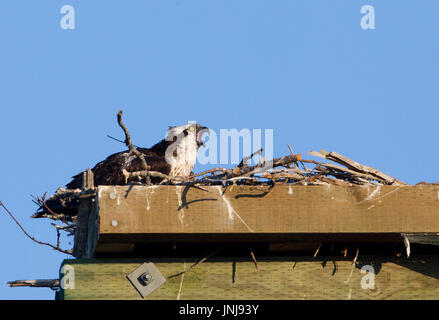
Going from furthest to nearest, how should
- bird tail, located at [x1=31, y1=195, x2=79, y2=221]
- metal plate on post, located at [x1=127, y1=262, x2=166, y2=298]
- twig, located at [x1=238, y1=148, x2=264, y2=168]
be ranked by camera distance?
bird tail, located at [x1=31, y1=195, x2=79, y2=221]
twig, located at [x1=238, y1=148, x2=264, y2=168]
metal plate on post, located at [x1=127, y1=262, x2=166, y2=298]

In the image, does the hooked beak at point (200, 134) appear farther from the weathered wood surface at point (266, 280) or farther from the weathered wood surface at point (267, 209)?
the weathered wood surface at point (267, 209)

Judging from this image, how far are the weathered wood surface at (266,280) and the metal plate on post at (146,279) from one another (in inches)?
1.1

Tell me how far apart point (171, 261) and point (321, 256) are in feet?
2.78

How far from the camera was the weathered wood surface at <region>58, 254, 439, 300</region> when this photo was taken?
448 centimetres

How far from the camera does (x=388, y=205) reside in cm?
451

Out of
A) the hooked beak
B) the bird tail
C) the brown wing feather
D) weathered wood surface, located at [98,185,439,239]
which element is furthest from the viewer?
the hooked beak

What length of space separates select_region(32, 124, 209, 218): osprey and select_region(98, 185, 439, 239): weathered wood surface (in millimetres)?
2693

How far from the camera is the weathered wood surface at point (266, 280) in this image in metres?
4.48

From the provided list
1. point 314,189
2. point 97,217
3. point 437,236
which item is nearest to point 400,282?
point 437,236

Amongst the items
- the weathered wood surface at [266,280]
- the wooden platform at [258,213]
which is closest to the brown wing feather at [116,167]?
the weathered wood surface at [266,280]

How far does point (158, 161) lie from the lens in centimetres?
870

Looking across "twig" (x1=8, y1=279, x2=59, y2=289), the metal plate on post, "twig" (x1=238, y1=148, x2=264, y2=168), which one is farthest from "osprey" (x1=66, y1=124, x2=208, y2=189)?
the metal plate on post

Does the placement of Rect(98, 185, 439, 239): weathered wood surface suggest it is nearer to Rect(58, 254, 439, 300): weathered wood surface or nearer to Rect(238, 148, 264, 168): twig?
Rect(58, 254, 439, 300): weathered wood surface

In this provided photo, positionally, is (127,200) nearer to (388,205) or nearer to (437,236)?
(388,205)
